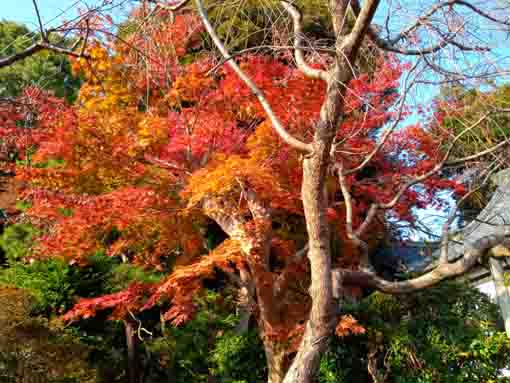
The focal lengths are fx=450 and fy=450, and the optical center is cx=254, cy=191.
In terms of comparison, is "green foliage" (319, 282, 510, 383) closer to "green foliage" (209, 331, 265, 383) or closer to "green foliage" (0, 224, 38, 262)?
"green foliage" (209, 331, 265, 383)

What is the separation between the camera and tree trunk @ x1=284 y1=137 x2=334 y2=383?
396 cm

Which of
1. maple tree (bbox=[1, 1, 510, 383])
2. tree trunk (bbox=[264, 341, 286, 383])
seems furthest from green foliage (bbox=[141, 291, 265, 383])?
tree trunk (bbox=[264, 341, 286, 383])

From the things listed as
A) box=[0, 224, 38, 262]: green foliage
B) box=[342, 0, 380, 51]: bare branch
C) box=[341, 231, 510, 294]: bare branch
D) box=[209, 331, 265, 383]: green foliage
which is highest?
box=[342, 0, 380, 51]: bare branch

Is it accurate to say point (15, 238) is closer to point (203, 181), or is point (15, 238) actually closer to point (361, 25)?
point (203, 181)

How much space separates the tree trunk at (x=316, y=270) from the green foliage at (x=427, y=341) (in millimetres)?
1980

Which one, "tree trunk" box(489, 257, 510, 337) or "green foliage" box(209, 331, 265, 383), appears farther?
"tree trunk" box(489, 257, 510, 337)

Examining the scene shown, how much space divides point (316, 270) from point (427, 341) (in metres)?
2.58

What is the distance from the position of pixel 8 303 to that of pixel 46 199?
1655mm

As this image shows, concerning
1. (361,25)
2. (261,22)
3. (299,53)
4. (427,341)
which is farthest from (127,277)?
(361,25)

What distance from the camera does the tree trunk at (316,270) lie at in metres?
3.96

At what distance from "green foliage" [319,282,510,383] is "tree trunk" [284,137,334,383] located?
1980 millimetres

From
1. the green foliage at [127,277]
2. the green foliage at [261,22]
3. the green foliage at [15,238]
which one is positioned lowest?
the green foliage at [127,277]

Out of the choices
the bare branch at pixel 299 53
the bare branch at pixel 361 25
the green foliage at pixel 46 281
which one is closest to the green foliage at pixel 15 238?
the green foliage at pixel 46 281

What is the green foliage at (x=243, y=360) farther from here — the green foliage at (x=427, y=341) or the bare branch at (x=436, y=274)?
the bare branch at (x=436, y=274)
